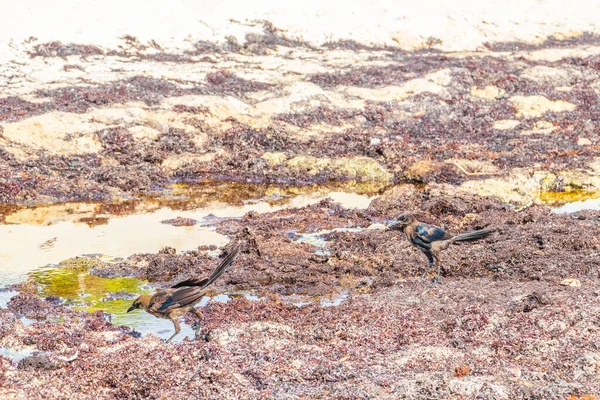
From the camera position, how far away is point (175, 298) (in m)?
8.28

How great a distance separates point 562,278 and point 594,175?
9.58 m

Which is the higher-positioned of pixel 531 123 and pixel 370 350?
pixel 370 350

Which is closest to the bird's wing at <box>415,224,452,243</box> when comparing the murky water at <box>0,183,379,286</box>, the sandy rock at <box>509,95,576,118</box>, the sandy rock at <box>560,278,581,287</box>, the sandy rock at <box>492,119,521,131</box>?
the sandy rock at <box>560,278,581,287</box>

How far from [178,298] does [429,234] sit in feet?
12.4

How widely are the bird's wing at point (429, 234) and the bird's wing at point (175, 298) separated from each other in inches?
135

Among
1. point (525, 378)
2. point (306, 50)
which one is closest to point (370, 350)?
point (525, 378)

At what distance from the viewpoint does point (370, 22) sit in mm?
35406

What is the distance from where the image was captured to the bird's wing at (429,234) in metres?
10.3

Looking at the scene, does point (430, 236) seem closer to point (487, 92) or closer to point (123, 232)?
point (123, 232)

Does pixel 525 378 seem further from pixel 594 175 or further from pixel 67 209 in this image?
pixel 594 175

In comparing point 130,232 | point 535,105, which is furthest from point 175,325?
point 535,105

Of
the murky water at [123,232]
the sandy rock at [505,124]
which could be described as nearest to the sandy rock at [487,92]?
the sandy rock at [505,124]

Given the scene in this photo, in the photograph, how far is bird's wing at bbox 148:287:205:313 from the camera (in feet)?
27.2

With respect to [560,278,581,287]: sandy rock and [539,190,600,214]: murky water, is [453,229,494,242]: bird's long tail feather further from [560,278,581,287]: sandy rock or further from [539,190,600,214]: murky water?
[539,190,600,214]: murky water
